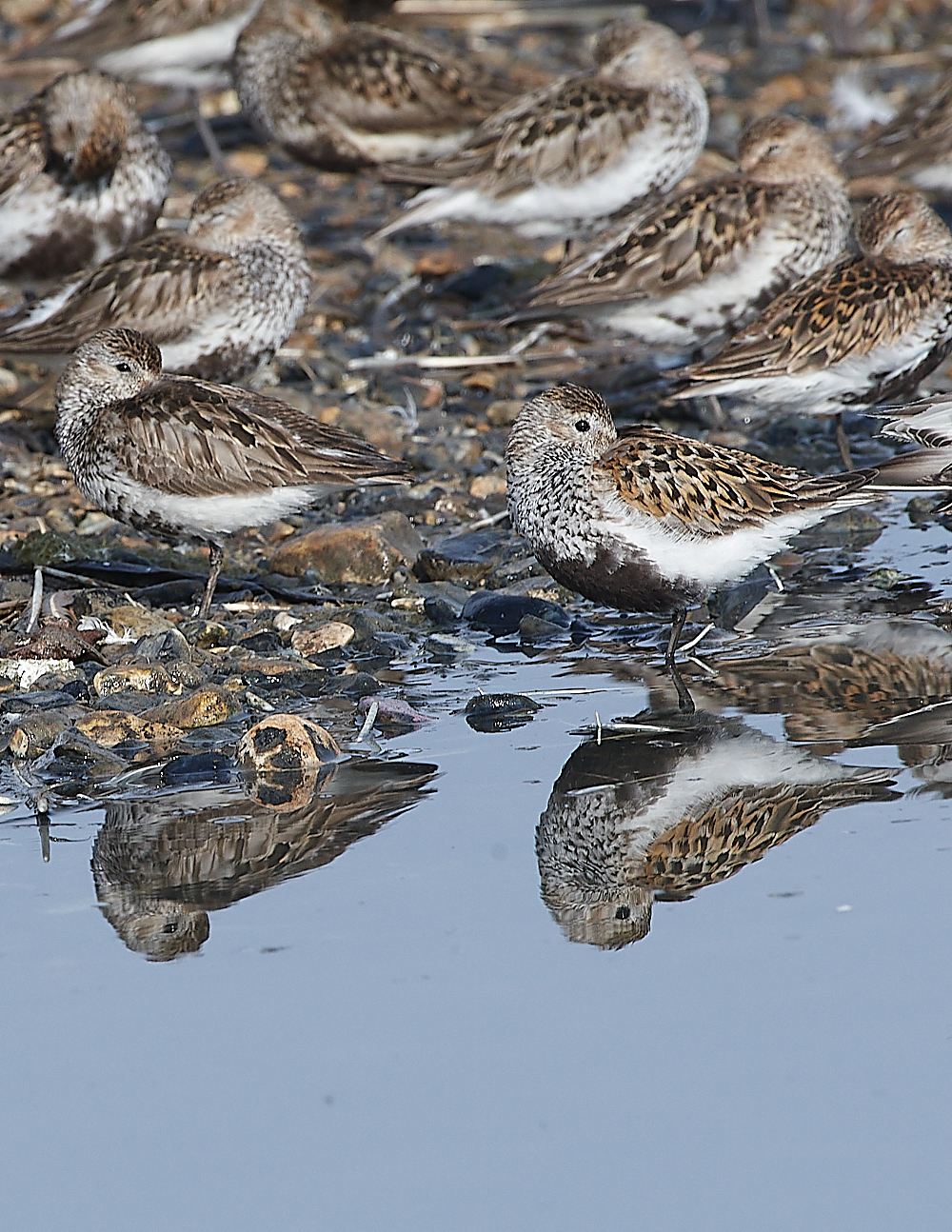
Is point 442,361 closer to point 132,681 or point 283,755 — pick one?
point 132,681

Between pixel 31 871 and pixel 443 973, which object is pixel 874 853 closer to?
pixel 443 973

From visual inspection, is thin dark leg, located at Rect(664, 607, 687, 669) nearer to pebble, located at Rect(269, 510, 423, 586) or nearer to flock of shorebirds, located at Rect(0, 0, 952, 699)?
flock of shorebirds, located at Rect(0, 0, 952, 699)

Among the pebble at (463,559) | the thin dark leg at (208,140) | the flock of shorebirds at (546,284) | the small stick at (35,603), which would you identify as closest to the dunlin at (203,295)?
the flock of shorebirds at (546,284)

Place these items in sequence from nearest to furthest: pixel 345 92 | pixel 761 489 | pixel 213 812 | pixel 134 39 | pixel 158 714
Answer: pixel 213 812, pixel 158 714, pixel 761 489, pixel 345 92, pixel 134 39

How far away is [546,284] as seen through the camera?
899 cm

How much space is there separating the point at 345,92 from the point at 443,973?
8.64 m

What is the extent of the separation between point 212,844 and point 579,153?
6393 millimetres

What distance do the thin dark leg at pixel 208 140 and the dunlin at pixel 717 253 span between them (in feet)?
14.5

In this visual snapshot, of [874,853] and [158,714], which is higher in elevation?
[874,853]

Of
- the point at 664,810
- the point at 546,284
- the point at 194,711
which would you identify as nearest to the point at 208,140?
the point at 546,284

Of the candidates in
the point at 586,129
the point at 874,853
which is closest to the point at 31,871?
the point at 874,853

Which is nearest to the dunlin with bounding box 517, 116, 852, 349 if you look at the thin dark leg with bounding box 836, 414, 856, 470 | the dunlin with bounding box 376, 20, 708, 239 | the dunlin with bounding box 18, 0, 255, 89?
the thin dark leg with bounding box 836, 414, 856, 470

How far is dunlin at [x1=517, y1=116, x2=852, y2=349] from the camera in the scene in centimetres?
881

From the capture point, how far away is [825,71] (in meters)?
15.0
